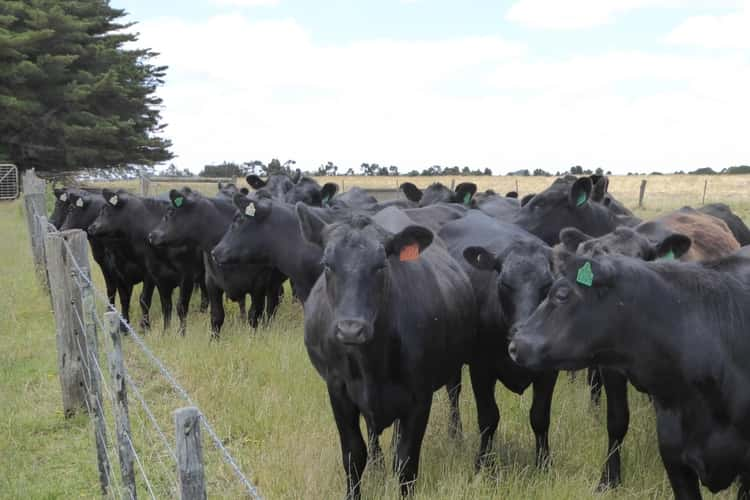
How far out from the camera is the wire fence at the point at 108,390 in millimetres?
3105

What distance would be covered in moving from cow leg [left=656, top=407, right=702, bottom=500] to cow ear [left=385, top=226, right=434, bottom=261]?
1.49 metres

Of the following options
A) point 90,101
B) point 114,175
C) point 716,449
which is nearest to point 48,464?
point 716,449

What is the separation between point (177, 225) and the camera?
8133 millimetres

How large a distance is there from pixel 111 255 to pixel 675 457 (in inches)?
312

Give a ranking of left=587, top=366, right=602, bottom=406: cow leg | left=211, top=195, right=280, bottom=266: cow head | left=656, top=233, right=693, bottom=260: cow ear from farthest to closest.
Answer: left=211, top=195, right=280, bottom=266: cow head
left=587, top=366, right=602, bottom=406: cow leg
left=656, top=233, right=693, bottom=260: cow ear

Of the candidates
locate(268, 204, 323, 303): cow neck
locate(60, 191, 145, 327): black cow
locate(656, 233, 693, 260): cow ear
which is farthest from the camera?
locate(60, 191, 145, 327): black cow

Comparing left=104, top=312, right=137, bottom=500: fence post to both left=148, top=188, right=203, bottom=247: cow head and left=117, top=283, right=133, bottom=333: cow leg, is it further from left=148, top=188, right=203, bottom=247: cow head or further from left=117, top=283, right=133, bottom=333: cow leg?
left=117, top=283, right=133, bottom=333: cow leg

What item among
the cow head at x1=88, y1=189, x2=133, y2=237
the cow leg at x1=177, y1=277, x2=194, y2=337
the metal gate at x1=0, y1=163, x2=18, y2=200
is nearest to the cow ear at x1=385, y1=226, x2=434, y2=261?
the cow leg at x1=177, y1=277, x2=194, y2=337

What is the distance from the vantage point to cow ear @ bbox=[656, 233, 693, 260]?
14.4ft

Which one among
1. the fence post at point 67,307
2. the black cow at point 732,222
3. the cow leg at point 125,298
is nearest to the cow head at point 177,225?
the cow leg at point 125,298

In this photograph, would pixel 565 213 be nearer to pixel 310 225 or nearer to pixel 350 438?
pixel 310 225

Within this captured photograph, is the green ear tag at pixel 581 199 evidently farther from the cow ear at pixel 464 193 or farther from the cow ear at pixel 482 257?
the cow ear at pixel 464 193

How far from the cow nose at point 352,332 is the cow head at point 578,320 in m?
0.73

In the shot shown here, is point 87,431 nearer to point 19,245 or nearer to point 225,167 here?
point 19,245
